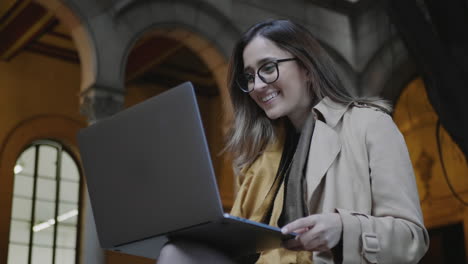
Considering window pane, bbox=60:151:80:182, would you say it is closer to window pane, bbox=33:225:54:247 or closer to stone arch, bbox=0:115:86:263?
stone arch, bbox=0:115:86:263

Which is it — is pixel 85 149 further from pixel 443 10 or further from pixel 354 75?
pixel 354 75

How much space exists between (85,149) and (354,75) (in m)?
8.40

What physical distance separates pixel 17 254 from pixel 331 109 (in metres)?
9.88

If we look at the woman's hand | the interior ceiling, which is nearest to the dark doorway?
the interior ceiling

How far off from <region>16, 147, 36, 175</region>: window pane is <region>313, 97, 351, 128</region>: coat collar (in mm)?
9984

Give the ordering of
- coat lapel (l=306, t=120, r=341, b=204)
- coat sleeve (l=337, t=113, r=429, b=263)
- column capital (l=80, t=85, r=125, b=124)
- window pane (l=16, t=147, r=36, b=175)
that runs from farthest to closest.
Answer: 1. window pane (l=16, t=147, r=36, b=175)
2. column capital (l=80, t=85, r=125, b=124)
3. coat lapel (l=306, t=120, r=341, b=204)
4. coat sleeve (l=337, t=113, r=429, b=263)

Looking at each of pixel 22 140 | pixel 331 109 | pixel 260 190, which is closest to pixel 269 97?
pixel 331 109

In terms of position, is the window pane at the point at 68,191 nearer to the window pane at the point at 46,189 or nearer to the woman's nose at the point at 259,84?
the window pane at the point at 46,189

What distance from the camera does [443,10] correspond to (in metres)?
6.09

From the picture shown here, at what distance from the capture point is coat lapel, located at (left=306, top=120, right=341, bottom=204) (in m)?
2.11

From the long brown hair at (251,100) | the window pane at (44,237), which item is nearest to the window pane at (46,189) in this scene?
the window pane at (44,237)

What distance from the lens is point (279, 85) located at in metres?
2.29

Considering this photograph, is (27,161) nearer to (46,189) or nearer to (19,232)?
(46,189)

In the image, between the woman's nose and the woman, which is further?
the woman's nose
